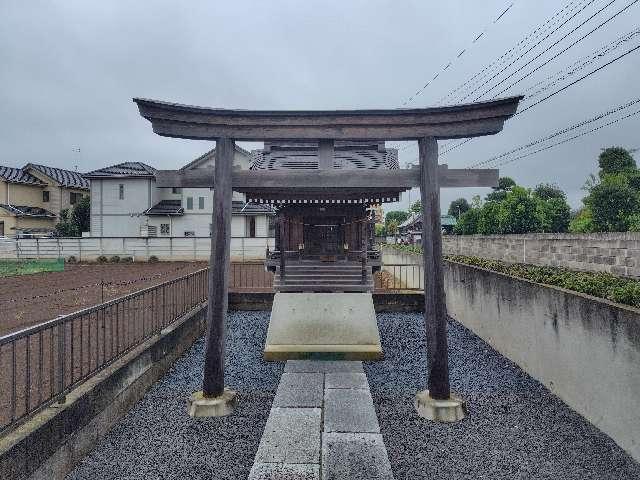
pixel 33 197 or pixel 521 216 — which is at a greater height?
pixel 33 197

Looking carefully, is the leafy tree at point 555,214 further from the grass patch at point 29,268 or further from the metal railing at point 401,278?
the grass patch at point 29,268

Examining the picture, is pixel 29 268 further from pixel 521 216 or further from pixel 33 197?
pixel 521 216

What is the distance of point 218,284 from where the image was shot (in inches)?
217

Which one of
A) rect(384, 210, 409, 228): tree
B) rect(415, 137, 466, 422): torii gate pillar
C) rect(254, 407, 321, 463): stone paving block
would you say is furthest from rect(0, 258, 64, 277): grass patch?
rect(384, 210, 409, 228): tree

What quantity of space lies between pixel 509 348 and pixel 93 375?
23.8 feet

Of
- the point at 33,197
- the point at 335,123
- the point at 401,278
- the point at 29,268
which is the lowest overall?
the point at 401,278

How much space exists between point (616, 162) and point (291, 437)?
144 feet

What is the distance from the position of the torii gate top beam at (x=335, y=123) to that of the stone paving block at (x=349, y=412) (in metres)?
3.90

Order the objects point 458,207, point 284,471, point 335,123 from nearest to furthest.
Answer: point 284,471 → point 335,123 → point 458,207

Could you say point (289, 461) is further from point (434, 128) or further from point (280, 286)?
point (280, 286)

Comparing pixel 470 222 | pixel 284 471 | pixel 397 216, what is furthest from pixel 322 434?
pixel 397 216

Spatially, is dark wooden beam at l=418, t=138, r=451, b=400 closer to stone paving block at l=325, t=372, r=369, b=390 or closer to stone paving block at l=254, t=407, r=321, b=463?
stone paving block at l=325, t=372, r=369, b=390

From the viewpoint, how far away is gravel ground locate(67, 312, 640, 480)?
4055mm

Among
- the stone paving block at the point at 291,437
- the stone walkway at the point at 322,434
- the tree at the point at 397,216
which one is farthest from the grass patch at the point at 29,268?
the tree at the point at 397,216
